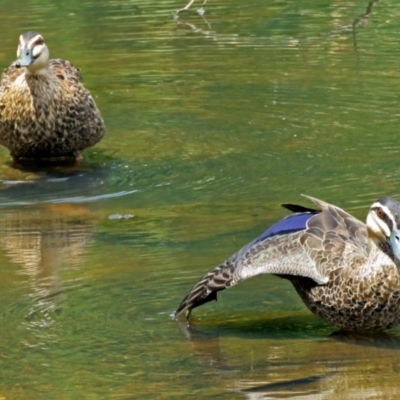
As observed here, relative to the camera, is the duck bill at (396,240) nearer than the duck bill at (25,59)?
Yes

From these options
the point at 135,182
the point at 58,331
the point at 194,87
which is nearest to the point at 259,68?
the point at 194,87

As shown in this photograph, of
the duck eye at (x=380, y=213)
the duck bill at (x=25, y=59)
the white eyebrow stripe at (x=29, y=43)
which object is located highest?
the duck eye at (x=380, y=213)

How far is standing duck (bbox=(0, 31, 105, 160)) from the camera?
11.9 meters

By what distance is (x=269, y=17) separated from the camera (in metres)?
17.5

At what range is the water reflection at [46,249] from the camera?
7930 mm

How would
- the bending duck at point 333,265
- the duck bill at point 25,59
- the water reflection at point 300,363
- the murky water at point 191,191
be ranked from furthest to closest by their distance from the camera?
the duck bill at point 25,59
the bending duck at point 333,265
the murky water at point 191,191
the water reflection at point 300,363

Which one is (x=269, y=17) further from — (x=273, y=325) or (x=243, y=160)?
(x=273, y=325)

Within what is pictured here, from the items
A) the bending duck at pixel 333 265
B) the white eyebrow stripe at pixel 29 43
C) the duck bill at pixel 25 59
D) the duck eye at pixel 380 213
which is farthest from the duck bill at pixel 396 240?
the white eyebrow stripe at pixel 29 43

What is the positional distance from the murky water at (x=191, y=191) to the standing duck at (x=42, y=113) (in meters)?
0.22

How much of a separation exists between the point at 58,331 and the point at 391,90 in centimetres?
662

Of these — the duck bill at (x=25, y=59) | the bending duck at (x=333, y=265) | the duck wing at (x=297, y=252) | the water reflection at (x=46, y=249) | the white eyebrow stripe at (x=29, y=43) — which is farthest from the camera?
the white eyebrow stripe at (x=29, y=43)

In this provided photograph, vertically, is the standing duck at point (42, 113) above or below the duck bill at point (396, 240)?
below

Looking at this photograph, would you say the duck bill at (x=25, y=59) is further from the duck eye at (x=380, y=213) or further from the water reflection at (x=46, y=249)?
the duck eye at (x=380, y=213)

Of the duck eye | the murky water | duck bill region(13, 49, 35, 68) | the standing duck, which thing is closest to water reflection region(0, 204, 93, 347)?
the murky water
